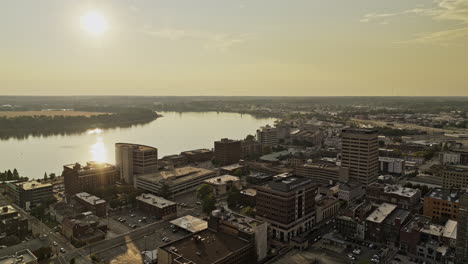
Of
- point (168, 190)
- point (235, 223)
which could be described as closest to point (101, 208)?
point (168, 190)

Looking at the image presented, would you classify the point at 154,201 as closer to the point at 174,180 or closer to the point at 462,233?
the point at 174,180

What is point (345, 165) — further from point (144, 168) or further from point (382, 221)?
point (144, 168)

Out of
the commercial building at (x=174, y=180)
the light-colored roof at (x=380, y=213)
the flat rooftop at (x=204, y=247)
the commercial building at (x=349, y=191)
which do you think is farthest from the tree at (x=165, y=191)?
the light-colored roof at (x=380, y=213)

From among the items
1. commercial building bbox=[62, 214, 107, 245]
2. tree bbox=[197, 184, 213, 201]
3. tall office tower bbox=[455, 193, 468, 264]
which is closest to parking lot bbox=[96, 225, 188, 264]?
commercial building bbox=[62, 214, 107, 245]

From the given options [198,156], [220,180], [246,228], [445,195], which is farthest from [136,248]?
[198,156]

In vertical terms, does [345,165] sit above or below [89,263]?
above

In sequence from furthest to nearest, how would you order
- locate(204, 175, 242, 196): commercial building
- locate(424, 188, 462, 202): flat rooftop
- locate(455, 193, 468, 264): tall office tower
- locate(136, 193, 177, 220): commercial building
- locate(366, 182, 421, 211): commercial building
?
locate(204, 175, 242, 196): commercial building → locate(366, 182, 421, 211): commercial building → locate(136, 193, 177, 220): commercial building → locate(424, 188, 462, 202): flat rooftop → locate(455, 193, 468, 264): tall office tower

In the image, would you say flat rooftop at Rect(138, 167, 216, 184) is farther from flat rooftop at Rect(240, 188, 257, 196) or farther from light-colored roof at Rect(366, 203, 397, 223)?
light-colored roof at Rect(366, 203, 397, 223)
